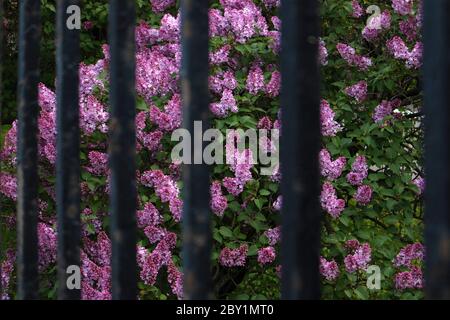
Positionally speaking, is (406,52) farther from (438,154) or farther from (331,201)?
(438,154)

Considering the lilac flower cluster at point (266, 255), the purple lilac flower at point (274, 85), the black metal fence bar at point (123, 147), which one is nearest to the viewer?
the black metal fence bar at point (123, 147)

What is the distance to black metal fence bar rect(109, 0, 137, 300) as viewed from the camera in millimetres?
1278

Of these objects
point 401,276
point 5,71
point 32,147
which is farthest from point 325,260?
point 5,71

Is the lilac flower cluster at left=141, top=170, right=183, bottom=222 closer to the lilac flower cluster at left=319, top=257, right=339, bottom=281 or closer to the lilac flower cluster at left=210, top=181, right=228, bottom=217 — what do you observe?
the lilac flower cluster at left=210, top=181, right=228, bottom=217

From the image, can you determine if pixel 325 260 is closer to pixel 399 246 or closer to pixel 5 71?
pixel 399 246

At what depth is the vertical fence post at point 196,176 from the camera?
1130 mm

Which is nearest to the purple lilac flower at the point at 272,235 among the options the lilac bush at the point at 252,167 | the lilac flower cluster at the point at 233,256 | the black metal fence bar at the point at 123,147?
the lilac bush at the point at 252,167

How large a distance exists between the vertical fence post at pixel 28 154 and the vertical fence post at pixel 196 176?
505mm

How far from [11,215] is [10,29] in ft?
7.26

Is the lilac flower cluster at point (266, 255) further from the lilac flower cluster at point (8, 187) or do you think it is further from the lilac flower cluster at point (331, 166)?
the lilac flower cluster at point (8, 187)

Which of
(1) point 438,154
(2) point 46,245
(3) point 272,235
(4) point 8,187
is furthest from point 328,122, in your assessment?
(1) point 438,154

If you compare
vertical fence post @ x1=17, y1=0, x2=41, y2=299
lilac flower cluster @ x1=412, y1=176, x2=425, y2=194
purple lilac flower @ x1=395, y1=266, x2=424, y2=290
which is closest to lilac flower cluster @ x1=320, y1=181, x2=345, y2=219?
purple lilac flower @ x1=395, y1=266, x2=424, y2=290

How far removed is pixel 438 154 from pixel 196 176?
0.35 metres

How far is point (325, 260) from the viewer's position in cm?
340
